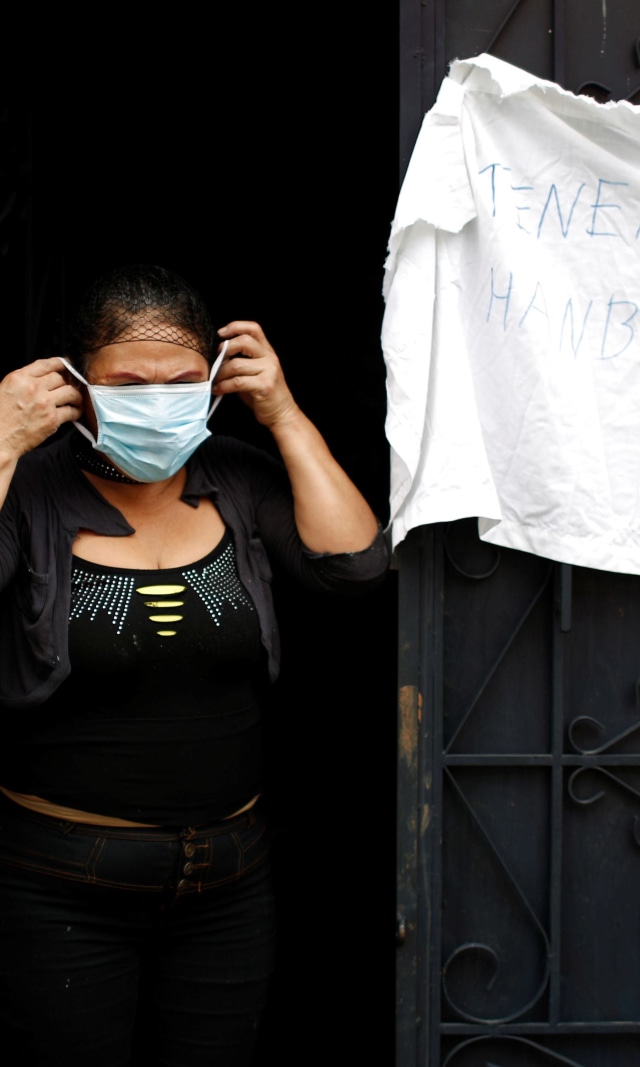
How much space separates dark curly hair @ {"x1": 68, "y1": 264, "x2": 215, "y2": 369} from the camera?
2111 mm

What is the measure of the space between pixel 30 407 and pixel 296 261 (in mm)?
2660

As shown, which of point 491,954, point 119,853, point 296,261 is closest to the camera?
point 119,853

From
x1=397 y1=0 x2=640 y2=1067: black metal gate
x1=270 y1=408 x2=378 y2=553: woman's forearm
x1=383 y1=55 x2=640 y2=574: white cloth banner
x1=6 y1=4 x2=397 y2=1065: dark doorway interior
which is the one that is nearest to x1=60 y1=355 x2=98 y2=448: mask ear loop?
x1=270 y1=408 x2=378 y2=553: woman's forearm

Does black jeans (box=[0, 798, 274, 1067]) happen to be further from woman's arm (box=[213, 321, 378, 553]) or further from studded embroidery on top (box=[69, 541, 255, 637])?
woman's arm (box=[213, 321, 378, 553])

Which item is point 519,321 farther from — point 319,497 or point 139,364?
point 139,364

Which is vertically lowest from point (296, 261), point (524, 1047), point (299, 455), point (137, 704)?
point (524, 1047)

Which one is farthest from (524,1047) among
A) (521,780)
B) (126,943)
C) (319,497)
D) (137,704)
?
(319,497)

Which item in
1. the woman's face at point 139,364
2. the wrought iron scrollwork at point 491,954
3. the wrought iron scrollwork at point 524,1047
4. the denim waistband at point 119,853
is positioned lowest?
the wrought iron scrollwork at point 524,1047

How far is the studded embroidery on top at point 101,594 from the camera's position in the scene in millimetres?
2086

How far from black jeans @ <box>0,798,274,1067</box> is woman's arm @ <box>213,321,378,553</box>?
67 cm

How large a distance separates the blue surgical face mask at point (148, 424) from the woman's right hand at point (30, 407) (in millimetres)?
50

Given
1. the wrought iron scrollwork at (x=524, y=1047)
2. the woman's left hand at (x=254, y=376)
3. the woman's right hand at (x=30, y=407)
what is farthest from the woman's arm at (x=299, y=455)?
the wrought iron scrollwork at (x=524, y=1047)

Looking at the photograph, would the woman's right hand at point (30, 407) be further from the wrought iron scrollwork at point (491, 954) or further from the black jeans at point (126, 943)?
the wrought iron scrollwork at point (491, 954)

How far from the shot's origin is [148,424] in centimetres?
209
